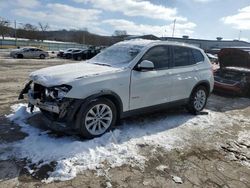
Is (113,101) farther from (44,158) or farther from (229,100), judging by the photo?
(229,100)

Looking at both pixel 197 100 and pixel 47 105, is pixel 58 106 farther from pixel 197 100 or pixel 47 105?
A: pixel 197 100

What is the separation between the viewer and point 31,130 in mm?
4785

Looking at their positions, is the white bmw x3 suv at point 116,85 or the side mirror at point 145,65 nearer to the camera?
the white bmw x3 suv at point 116,85

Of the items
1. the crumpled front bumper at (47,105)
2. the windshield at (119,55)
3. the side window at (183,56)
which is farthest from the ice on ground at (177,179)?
the side window at (183,56)

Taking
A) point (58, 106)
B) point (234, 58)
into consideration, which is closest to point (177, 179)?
point (58, 106)

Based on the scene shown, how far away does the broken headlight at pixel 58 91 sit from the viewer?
13.5 feet

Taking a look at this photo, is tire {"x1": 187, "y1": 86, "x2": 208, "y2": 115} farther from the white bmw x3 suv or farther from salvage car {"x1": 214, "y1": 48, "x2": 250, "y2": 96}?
salvage car {"x1": 214, "y1": 48, "x2": 250, "y2": 96}

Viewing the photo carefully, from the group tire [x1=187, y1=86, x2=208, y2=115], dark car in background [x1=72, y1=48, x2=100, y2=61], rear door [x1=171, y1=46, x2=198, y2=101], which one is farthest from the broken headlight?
dark car in background [x1=72, y1=48, x2=100, y2=61]

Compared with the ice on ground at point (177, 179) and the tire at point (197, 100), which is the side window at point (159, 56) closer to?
the tire at point (197, 100)

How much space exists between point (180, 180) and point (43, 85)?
2.64 meters

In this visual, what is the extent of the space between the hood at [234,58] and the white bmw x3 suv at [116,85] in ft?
13.2

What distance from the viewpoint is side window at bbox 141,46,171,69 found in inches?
207

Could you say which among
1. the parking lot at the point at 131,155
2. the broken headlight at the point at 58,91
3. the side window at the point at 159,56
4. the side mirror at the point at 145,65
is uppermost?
the side window at the point at 159,56

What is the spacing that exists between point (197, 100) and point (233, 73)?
4122 mm
